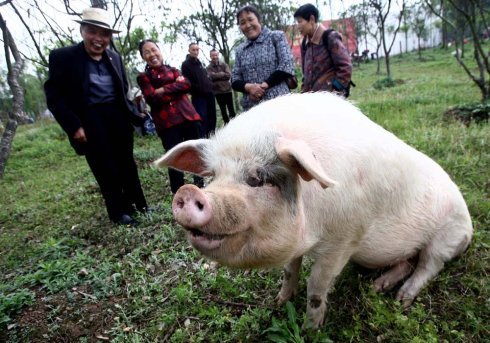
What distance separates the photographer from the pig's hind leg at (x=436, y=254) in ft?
6.88

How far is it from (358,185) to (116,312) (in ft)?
6.62

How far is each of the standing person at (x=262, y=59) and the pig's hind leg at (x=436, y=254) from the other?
2.08 m

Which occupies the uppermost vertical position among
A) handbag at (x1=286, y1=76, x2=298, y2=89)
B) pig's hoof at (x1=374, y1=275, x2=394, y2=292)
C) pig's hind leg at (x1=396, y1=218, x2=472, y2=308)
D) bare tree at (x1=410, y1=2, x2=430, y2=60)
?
bare tree at (x1=410, y1=2, x2=430, y2=60)

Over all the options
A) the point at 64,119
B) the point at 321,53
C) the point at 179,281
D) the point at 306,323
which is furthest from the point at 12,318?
the point at 321,53

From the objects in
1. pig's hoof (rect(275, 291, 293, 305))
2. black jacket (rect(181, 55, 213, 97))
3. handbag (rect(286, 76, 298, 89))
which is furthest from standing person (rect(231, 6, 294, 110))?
pig's hoof (rect(275, 291, 293, 305))

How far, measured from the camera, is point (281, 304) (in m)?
2.27

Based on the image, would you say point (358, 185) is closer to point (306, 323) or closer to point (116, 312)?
point (306, 323)

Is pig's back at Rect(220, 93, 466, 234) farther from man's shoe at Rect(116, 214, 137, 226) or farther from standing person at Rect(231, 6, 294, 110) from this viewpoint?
man's shoe at Rect(116, 214, 137, 226)

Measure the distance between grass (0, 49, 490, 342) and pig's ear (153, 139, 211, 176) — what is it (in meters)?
1.04

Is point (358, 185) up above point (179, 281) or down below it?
above

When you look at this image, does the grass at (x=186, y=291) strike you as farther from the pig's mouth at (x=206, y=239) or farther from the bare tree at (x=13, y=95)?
the bare tree at (x=13, y=95)

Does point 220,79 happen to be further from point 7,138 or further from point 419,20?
point 419,20

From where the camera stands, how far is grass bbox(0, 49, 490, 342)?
197 centimetres

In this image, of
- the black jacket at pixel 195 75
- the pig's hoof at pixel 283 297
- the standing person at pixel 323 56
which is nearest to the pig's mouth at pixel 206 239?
the pig's hoof at pixel 283 297
